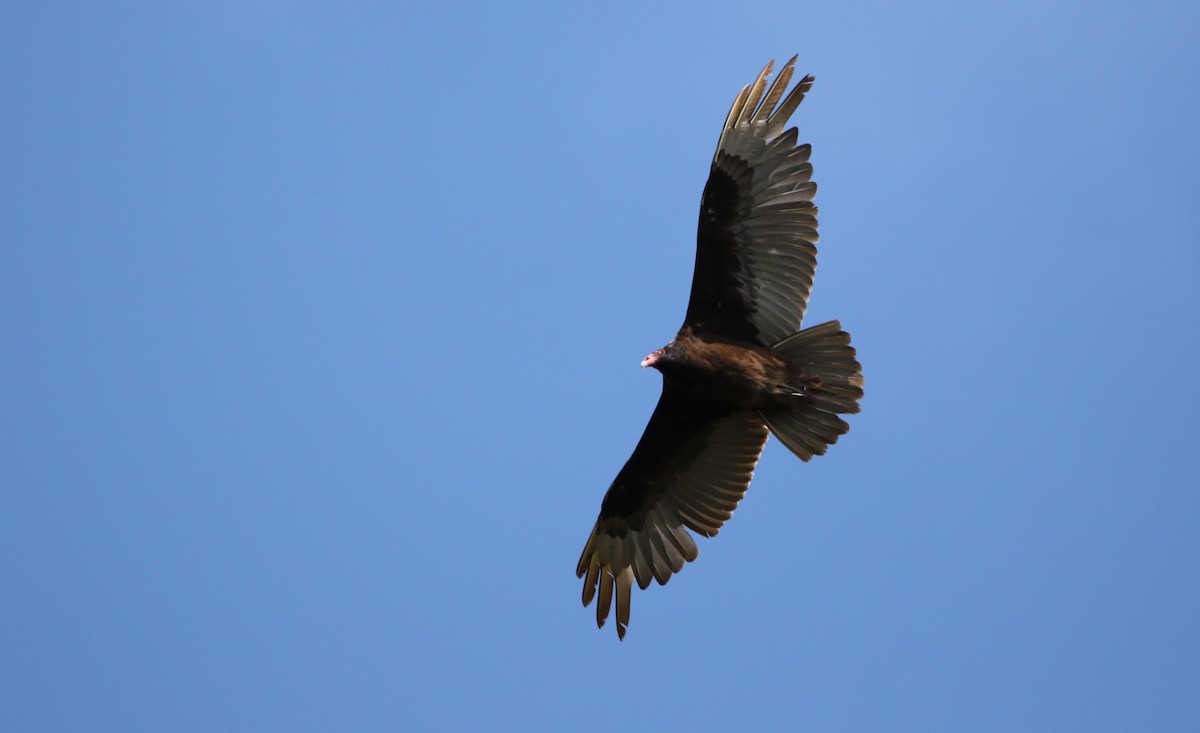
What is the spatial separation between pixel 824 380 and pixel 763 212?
1.20 metres

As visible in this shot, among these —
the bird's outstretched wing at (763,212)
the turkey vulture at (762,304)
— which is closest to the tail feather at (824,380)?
the turkey vulture at (762,304)

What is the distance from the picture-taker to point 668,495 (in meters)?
9.60

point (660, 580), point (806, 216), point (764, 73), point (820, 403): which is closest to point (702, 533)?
point (660, 580)

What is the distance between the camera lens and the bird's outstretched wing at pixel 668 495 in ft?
30.8

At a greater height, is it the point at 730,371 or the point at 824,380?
the point at 730,371

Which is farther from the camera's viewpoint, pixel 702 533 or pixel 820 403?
pixel 702 533

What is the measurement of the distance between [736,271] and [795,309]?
0.48 m

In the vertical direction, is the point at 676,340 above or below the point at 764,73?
below

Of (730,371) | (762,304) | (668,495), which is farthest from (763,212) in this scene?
(668,495)

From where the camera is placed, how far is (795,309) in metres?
8.87

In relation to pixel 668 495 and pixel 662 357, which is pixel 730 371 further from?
pixel 668 495

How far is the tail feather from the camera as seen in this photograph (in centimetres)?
869

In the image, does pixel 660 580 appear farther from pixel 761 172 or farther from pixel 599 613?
pixel 761 172

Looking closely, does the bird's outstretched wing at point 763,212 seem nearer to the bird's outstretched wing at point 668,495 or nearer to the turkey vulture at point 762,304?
the turkey vulture at point 762,304
